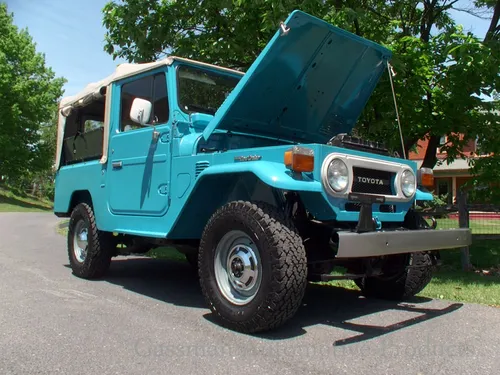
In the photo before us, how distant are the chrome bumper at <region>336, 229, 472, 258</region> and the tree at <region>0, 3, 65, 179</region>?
31394 mm

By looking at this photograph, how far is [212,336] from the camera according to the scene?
155 inches

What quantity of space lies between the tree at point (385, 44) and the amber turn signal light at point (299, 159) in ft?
10.9

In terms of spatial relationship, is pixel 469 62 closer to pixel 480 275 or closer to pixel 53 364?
pixel 480 275

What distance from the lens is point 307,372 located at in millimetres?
3172

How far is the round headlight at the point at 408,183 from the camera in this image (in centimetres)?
455

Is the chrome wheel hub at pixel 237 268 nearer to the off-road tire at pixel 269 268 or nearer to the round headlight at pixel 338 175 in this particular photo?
the off-road tire at pixel 269 268

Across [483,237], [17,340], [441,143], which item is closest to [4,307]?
[17,340]

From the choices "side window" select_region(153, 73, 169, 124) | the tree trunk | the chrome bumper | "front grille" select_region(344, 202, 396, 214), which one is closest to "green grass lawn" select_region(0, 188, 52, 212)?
the tree trunk

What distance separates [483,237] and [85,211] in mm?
6157

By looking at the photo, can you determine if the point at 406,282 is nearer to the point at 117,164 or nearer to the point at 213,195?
the point at 213,195

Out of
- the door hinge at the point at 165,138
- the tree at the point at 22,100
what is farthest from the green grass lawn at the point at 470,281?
the tree at the point at 22,100

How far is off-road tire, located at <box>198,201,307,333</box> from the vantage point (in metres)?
3.67

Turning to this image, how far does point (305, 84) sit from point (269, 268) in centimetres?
216

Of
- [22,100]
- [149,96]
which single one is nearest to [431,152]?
[149,96]
